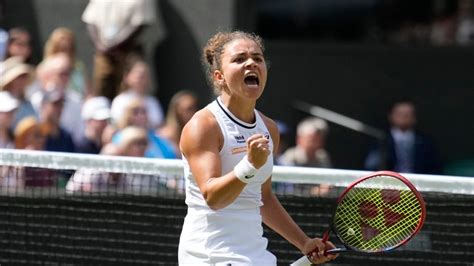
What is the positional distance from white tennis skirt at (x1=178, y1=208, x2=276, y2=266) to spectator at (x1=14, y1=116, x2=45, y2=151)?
162 inches

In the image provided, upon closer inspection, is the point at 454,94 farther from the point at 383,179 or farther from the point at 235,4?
the point at 383,179

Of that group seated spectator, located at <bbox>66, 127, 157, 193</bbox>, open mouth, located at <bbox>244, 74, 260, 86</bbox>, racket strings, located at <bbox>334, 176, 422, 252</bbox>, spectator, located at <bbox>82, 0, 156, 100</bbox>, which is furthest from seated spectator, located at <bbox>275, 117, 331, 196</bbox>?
open mouth, located at <bbox>244, 74, 260, 86</bbox>

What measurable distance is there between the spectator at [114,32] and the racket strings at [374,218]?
6.12 meters

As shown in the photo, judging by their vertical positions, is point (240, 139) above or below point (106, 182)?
above

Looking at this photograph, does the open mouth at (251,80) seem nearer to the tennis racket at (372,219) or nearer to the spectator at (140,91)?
the tennis racket at (372,219)

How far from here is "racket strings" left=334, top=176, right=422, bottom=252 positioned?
20.3 ft

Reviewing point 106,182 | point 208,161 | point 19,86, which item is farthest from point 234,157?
point 19,86

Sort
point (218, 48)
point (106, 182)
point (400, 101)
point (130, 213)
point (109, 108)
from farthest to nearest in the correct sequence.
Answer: point (400, 101)
point (109, 108)
point (106, 182)
point (130, 213)
point (218, 48)

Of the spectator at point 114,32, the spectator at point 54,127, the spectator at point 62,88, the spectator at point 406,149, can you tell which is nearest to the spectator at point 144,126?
the spectator at point 54,127

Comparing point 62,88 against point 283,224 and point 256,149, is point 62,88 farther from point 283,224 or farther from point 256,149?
point 256,149

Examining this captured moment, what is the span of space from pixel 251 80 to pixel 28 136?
433 centimetres

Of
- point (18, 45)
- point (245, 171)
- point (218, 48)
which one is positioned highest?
point (218, 48)

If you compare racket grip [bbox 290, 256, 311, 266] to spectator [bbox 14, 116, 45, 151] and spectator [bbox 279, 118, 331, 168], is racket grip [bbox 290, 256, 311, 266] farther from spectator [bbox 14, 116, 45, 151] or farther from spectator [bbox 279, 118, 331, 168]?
spectator [bbox 279, 118, 331, 168]

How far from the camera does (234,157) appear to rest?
19.1ft
